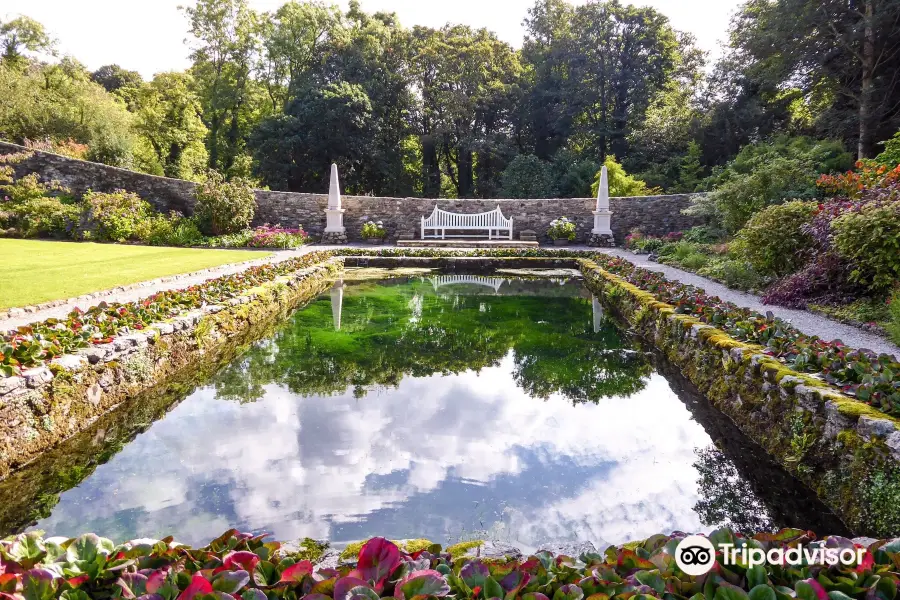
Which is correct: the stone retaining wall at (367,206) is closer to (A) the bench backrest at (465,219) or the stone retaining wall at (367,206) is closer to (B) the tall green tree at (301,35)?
(A) the bench backrest at (465,219)

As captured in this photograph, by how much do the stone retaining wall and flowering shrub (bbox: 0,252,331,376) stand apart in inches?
388

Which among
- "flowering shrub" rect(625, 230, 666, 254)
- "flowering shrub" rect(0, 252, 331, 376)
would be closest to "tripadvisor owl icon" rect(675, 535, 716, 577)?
"flowering shrub" rect(0, 252, 331, 376)

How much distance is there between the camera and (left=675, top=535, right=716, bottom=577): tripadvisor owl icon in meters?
1.43

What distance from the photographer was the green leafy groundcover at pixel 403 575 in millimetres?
1272

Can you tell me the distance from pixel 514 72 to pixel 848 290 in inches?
865

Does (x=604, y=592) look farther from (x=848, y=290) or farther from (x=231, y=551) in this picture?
(x=848, y=290)

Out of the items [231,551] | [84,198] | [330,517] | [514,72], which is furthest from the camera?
[514,72]

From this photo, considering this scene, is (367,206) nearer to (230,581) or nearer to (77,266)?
(77,266)

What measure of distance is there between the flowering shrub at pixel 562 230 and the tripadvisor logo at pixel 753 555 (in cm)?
Answer: 1460

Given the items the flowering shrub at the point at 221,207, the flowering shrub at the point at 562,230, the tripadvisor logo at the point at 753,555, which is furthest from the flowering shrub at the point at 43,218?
the tripadvisor logo at the point at 753,555

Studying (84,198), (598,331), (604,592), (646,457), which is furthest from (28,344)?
(84,198)

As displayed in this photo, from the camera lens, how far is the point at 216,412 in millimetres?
3633

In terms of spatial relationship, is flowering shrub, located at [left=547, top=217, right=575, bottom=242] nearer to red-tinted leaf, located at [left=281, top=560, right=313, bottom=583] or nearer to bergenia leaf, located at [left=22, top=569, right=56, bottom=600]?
red-tinted leaf, located at [left=281, top=560, right=313, bottom=583]

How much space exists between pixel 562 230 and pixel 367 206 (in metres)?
5.85
